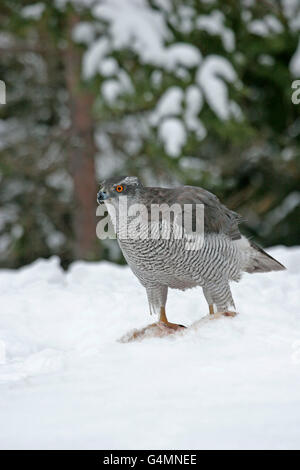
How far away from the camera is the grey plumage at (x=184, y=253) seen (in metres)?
3.47

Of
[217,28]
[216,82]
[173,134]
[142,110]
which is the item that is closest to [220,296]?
[173,134]

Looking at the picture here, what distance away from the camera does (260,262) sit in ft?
14.2

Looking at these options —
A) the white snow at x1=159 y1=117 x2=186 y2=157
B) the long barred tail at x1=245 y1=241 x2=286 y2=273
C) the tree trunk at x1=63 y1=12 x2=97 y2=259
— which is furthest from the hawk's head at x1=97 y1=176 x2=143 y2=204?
the tree trunk at x1=63 y1=12 x2=97 y2=259

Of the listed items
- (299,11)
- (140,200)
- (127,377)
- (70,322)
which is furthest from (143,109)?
(127,377)

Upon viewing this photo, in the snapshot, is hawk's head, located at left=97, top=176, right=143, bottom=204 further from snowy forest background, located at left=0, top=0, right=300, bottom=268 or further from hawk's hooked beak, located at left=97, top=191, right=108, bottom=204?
snowy forest background, located at left=0, top=0, right=300, bottom=268

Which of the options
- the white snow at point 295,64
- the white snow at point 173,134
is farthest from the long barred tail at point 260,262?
the white snow at point 295,64

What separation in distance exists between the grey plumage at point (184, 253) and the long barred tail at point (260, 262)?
115 mm

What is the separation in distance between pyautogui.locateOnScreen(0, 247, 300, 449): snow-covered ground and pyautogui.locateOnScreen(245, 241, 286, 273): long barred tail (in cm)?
29

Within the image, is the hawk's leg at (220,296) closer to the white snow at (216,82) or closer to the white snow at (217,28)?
the white snow at (216,82)

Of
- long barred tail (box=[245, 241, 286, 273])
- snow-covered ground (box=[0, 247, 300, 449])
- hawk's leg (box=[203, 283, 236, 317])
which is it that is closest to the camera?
snow-covered ground (box=[0, 247, 300, 449])

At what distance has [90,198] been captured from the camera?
9.06 meters

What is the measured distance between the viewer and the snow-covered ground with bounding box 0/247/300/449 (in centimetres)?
231

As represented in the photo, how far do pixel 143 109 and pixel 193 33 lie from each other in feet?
4.14

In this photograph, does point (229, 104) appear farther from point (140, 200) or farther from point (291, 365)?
point (291, 365)
